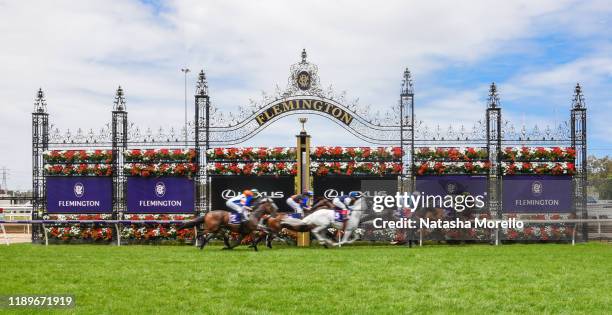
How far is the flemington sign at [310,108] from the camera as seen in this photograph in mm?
21438

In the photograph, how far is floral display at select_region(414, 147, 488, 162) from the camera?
70.4 ft

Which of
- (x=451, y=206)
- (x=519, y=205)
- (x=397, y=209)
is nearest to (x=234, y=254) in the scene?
(x=397, y=209)

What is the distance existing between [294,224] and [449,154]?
5.29 meters

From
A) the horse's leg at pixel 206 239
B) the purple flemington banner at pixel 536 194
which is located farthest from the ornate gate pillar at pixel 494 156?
the horse's leg at pixel 206 239

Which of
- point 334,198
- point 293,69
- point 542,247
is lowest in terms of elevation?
point 542,247

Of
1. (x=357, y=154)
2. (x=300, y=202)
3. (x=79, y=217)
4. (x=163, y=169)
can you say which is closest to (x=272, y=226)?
(x=300, y=202)

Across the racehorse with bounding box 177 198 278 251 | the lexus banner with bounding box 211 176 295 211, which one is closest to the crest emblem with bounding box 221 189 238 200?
the lexus banner with bounding box 211 176 295 211

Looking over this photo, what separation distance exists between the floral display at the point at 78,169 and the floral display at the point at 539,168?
12230 millimetres

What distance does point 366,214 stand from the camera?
2067 centimetres

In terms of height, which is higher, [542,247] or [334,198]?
[334,198]

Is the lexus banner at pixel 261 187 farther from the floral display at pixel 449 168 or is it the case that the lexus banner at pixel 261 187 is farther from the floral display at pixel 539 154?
the floral display at pixel 539 154

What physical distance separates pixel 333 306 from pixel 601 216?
1696 centimetres

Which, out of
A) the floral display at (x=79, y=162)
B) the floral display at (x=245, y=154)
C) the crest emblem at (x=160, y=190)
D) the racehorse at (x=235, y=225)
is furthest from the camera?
the floral display at (x=79, y=162)

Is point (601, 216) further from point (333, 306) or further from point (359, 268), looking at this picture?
point (333, 306)
